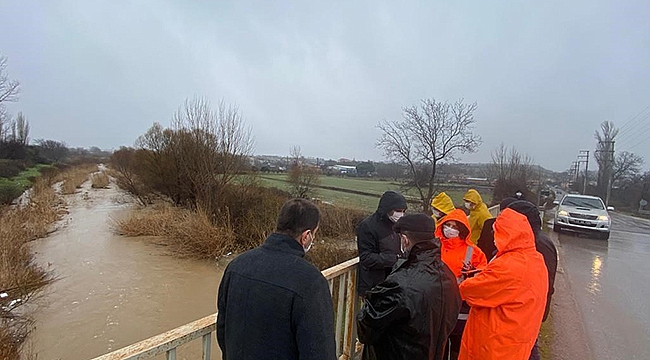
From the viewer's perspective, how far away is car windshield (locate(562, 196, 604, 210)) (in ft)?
44.8

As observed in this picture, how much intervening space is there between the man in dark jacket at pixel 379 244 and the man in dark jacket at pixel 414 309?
97 centimetres

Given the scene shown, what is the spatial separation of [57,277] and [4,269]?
6.99 ft

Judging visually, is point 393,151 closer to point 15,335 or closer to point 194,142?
point 194,142

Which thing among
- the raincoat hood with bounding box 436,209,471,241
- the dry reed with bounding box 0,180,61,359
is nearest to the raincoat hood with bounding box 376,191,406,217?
the raincoat hood with bounding box 436,209,471,241

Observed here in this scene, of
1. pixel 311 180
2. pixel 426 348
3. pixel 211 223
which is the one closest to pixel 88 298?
pixel 211 223

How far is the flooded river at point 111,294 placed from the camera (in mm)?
8172

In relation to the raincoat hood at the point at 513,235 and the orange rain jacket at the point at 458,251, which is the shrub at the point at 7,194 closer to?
the orange rain jacket at the point at 458,251

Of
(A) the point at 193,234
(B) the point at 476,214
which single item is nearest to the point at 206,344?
(B) the point at 476,214

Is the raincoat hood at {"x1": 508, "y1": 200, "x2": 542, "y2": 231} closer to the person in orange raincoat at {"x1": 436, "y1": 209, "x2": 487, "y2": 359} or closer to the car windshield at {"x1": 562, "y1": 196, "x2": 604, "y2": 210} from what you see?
the person in orange raincoat at {"x1": 436, "y1": 209, "x2": 487, "y2": 359}

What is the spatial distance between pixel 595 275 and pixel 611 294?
1428 millimetres

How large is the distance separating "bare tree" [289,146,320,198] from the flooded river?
384 inches

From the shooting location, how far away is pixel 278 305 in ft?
4.93

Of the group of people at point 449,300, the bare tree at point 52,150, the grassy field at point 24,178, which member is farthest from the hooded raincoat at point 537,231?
the bare tree at point 52,150

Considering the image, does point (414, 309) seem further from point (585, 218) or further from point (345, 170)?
point (345, 170)
